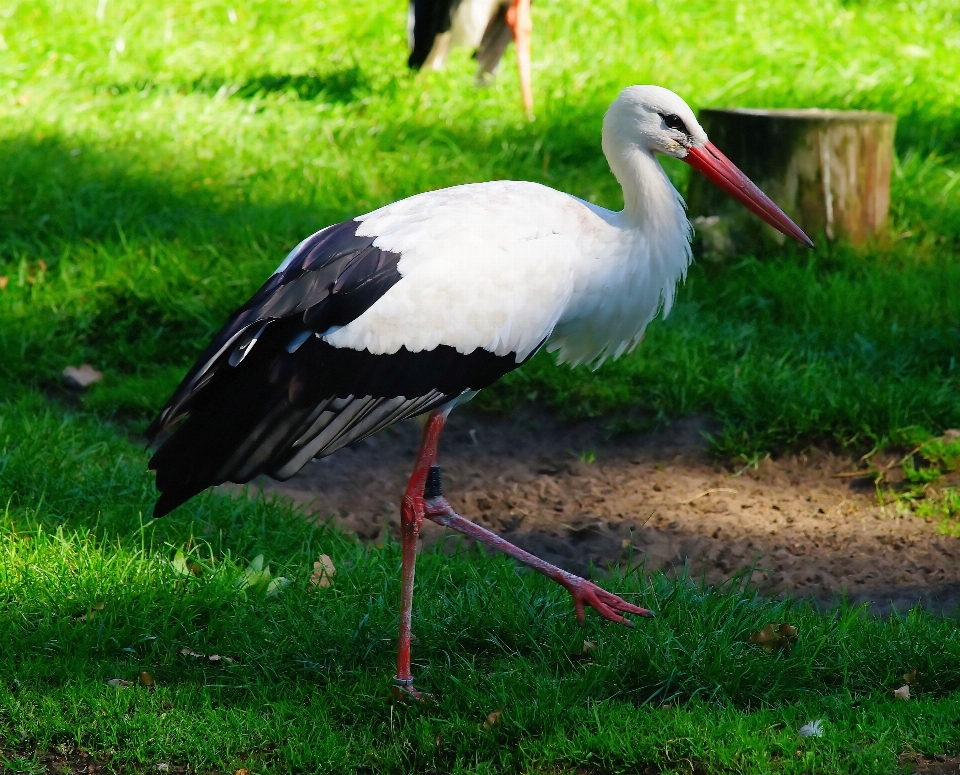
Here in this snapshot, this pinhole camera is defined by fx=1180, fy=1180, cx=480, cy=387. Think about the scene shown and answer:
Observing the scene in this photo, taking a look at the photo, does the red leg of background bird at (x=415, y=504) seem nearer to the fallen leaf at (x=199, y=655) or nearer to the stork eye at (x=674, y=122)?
the fallen leaf at (x=199, y=655)

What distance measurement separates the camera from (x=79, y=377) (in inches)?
179

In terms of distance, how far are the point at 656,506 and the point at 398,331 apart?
1396mm

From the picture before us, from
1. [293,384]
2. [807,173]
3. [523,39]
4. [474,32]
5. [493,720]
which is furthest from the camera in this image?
[474,32]

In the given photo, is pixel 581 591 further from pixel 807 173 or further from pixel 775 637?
pixel 807 173

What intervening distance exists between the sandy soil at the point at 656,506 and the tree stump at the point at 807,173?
1.25m

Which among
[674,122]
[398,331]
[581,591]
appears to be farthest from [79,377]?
[674,122]

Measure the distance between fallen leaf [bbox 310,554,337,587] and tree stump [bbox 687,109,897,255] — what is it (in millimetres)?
2512

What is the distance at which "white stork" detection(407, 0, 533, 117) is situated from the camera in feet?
22.0

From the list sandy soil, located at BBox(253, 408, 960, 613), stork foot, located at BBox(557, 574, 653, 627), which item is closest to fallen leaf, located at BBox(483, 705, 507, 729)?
stork foot, located at BBox(557, 574, 653, 627)

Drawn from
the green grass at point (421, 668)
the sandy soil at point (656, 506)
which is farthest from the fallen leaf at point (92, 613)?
the sandy soil at point (656, 506)

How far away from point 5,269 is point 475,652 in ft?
10.4

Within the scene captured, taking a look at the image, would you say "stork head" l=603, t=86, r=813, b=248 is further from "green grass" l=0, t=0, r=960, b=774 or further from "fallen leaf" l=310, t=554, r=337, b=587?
"fallen leaf" l=310, t=554, r=337, b=587

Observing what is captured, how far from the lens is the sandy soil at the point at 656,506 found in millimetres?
3439

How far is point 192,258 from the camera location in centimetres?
505
